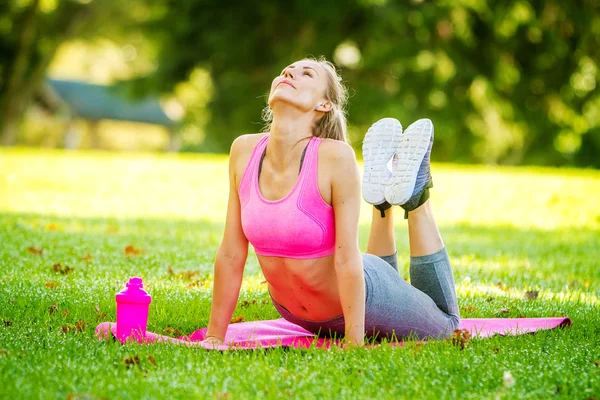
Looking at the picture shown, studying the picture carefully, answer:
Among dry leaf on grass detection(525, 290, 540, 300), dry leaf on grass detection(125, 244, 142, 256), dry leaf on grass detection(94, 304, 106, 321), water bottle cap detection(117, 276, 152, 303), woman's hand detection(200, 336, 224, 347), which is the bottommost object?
dry leaf on grass detection(125, 244, 142, 256)

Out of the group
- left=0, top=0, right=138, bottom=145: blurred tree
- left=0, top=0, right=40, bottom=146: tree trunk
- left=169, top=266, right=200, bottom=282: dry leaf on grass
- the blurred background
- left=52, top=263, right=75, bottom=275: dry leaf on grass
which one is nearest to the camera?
left=52, top=263, right=75, bottom=275: dry leaf on grass

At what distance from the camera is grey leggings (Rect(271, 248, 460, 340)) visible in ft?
13.5

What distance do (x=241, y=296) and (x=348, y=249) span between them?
1.89m

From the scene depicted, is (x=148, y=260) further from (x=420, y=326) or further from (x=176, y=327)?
(x=420, y=326)

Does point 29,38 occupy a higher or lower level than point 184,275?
higher

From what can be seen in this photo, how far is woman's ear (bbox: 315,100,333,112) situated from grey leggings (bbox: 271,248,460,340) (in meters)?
0.84

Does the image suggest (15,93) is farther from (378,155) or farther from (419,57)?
(378,155)

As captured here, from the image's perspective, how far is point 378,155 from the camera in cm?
459

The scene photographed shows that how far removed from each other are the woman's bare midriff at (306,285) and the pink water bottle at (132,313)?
641mm

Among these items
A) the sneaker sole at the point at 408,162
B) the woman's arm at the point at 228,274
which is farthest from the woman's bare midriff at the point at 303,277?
the sneaker sole at the point at 408,162

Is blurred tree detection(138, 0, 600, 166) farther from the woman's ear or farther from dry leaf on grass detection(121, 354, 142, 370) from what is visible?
dry leaf on grass detection(121, 354, 142, 370)

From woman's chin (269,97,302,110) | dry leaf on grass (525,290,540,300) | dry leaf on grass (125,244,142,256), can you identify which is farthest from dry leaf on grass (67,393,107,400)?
dry leaf on grass (125,244,142,256)

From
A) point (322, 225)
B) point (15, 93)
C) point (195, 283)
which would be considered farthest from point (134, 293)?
point (15, 93)

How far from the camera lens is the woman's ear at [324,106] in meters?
4.05
